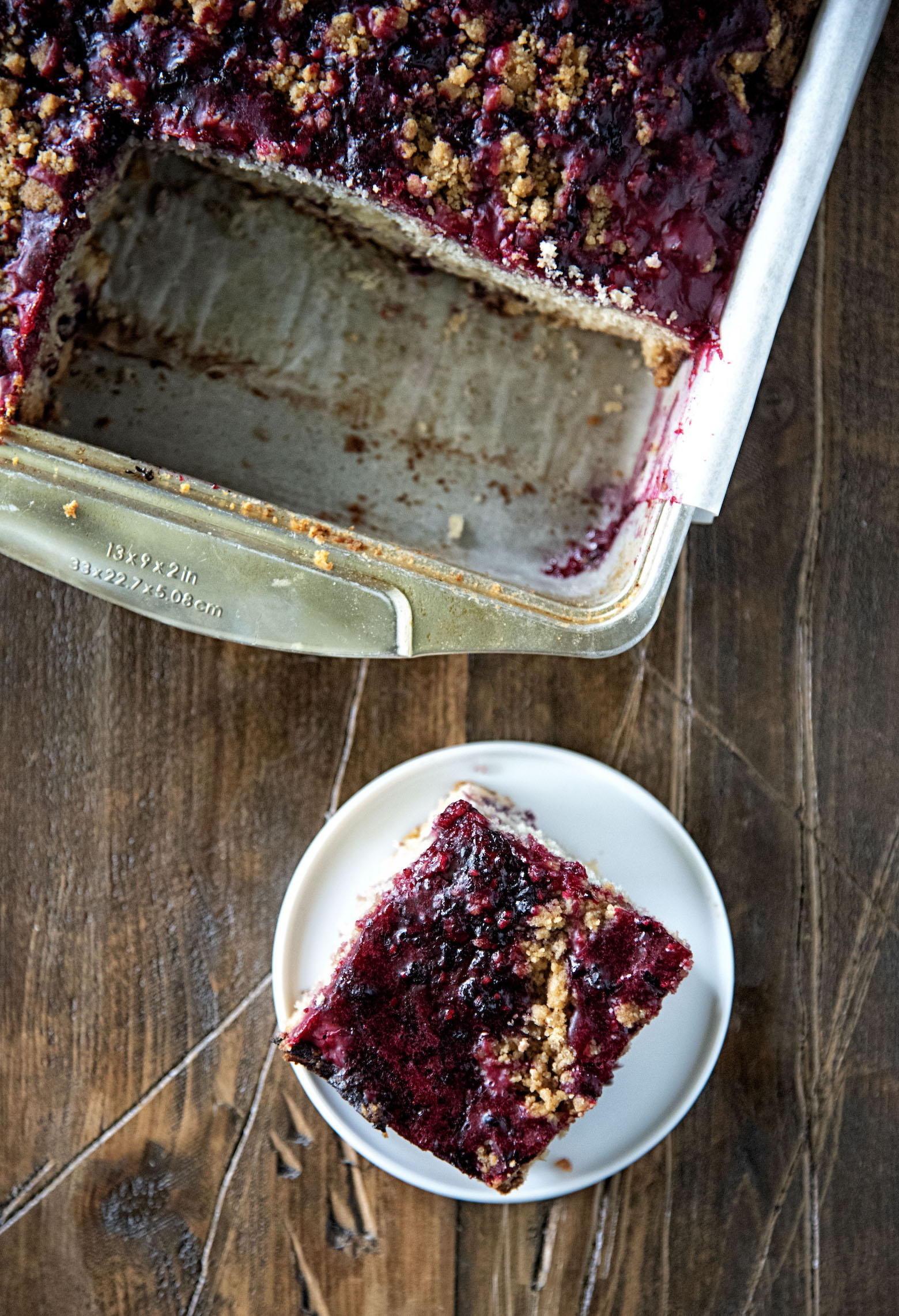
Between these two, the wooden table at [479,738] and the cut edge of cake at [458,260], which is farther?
the wooden table at [479,738]

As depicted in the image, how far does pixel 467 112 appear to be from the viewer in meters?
2.02

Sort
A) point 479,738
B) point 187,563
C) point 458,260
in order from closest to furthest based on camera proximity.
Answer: point 187,563 → point 458,260 → point 479,738

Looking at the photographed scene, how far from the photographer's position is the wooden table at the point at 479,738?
244 cm

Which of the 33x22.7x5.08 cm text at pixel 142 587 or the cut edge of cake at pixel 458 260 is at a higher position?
the cut edge of cake at pixel 458 260

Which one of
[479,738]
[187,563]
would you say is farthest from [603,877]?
[187,563]

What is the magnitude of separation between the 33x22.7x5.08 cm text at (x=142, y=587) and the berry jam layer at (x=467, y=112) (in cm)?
42

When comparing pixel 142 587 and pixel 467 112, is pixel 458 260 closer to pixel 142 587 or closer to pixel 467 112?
pixel 467 112

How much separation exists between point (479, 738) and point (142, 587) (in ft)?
3.26

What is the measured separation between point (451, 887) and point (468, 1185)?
33.0 inches

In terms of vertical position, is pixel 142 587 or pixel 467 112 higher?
pixel 467 112

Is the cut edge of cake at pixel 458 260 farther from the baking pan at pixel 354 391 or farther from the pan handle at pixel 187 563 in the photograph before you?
the pan handle at pixel 187 563

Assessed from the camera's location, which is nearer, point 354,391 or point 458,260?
point 458,260

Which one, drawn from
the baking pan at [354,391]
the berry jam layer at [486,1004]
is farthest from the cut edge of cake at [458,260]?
the berry jam layer at [486,1004]

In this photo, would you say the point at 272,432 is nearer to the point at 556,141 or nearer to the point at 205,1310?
the point at 556,141
